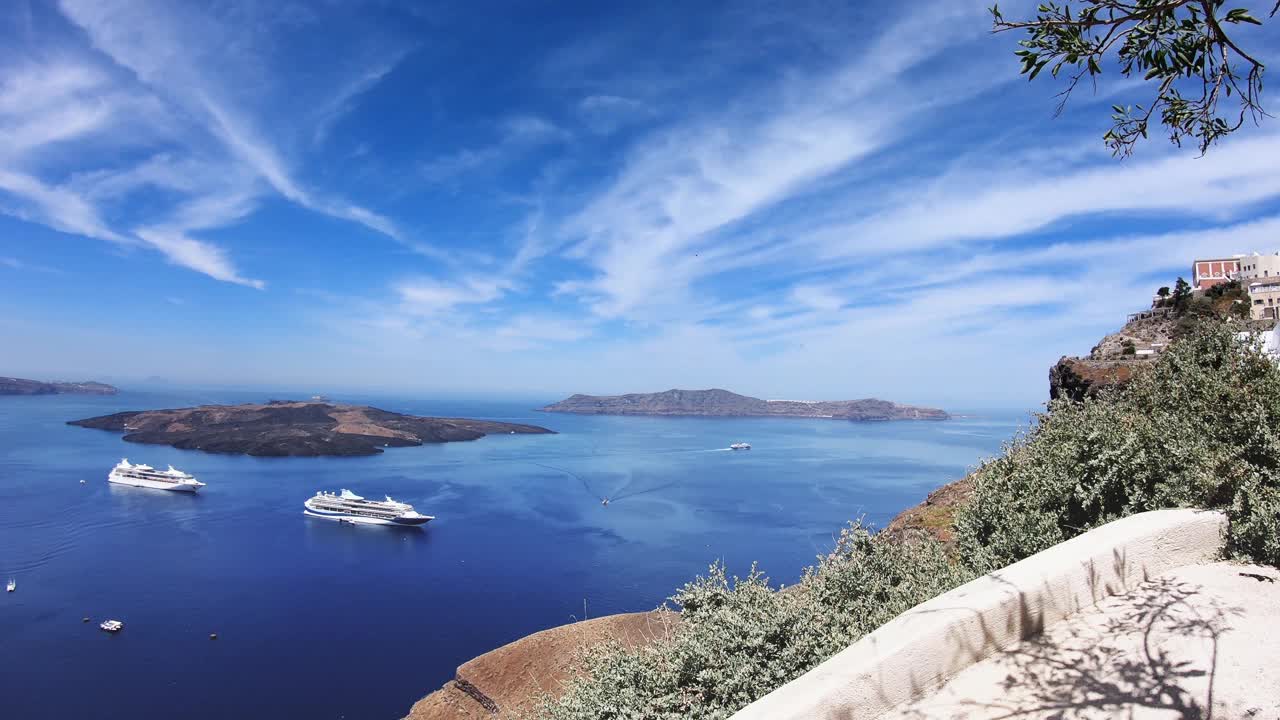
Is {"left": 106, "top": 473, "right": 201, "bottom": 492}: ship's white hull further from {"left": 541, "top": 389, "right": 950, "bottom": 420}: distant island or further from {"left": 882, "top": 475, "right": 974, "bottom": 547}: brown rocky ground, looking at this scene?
{"left": 541, "top": 389, "right": 950, "bottom": 420}: distant island

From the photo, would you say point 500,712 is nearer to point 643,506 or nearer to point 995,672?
point 995,672

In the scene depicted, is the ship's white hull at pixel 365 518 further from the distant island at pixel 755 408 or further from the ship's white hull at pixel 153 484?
the distant island at pixel 755 408

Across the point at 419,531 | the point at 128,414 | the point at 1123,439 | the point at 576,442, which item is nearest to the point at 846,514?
the point at 419,531

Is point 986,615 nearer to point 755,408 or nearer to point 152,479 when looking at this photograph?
point 152,479

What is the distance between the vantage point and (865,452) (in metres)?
87.4

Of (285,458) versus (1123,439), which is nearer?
(1123,439)

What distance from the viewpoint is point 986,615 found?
3350mm

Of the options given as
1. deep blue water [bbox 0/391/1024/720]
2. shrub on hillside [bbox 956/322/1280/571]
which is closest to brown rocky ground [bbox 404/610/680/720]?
deep blue water [bbox 0/391/1024/720]

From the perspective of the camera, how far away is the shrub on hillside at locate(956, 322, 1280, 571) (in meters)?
4.68

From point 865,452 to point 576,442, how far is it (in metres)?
46.8

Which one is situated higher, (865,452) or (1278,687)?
(1278,687)

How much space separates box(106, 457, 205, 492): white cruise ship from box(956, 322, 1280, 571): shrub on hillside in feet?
224

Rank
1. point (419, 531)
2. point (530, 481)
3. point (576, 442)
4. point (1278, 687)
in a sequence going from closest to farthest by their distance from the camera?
point (1278, 687), point (419, 531), point (530, 481), point (576, 442)

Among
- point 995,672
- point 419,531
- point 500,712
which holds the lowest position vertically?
point 419,531
